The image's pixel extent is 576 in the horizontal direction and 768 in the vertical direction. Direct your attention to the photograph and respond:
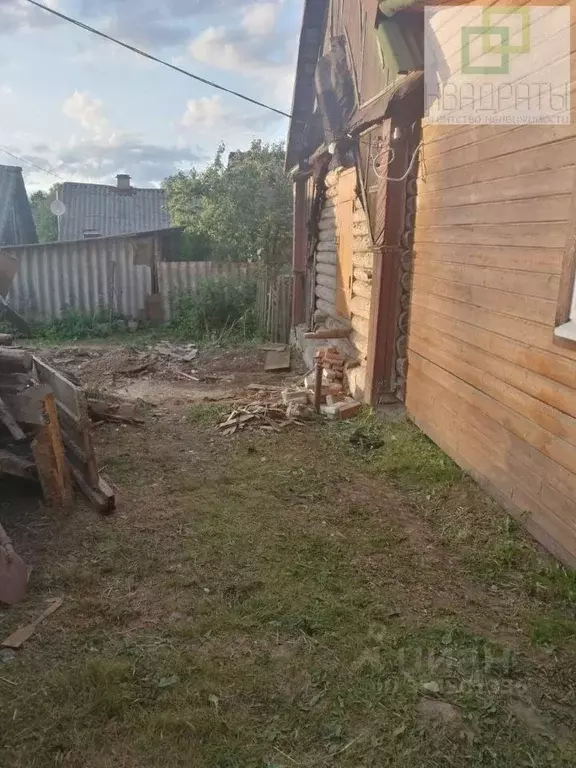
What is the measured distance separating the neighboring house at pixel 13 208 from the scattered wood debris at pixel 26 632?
2109cm

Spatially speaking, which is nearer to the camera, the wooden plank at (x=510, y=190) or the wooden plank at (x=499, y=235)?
the wooden plank at (x=510, y=190)

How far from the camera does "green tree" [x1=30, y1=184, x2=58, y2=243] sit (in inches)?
1499

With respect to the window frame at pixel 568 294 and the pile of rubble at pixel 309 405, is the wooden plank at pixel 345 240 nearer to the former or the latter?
the pile of rubble at pixel 309 405

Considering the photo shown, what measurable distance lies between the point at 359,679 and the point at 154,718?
970 millimetres

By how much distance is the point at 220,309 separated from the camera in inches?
509

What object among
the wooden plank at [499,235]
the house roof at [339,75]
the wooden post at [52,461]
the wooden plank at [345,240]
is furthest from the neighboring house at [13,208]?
the wooden plank at [499,235]

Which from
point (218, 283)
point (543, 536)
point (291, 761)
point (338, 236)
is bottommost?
point (291, 761)

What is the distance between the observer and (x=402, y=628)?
2.95m

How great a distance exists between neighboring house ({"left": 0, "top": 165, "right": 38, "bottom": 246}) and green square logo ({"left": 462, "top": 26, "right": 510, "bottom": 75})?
20.6 m

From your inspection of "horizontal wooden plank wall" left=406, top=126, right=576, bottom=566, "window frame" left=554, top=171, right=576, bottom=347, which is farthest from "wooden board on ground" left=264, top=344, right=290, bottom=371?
"window frame" left=554, top=171, right=576, bottom=347

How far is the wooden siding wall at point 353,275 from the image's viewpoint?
22.5 ft

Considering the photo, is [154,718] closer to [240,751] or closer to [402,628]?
[240,751]

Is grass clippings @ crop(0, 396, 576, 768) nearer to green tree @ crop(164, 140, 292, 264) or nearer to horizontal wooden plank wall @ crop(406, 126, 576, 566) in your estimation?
horizontal wooden plank wall @ crop(406, 126, 576, 566)

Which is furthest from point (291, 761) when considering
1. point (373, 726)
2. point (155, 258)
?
point (155, 258)
